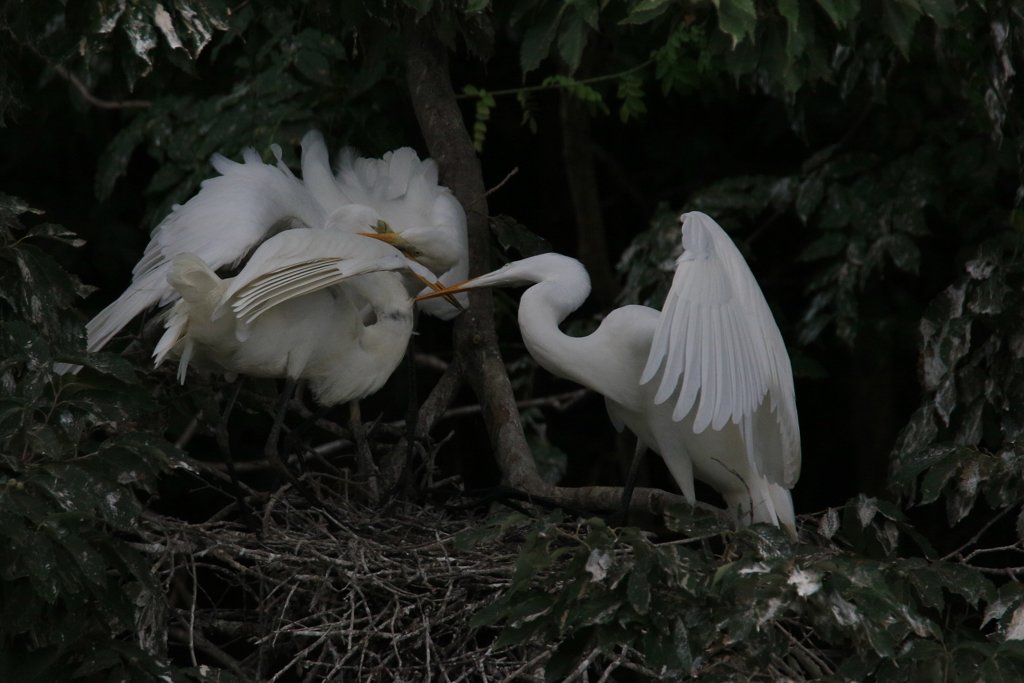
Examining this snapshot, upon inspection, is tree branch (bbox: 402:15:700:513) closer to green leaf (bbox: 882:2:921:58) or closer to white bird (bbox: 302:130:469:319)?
white bird (bbox: 302:130:469:319)

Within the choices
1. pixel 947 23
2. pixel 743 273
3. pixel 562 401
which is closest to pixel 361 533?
pixel 743 273

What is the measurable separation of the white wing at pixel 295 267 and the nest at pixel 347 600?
1.52ft

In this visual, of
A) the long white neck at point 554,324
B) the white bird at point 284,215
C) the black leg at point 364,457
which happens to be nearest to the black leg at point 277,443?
the black leg at point 364,457

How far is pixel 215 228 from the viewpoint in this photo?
3.42 m

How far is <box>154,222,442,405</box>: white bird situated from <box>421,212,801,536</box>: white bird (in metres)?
0.24

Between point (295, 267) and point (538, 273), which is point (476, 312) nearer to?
point (538, 273)

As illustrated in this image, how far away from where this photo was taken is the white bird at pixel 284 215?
3414mm

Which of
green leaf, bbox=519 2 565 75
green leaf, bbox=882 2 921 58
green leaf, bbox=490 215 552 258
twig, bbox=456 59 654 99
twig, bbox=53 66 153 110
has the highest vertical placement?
green leaf, bbox=882 2 921 58

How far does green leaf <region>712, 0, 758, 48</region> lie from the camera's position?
111 inches

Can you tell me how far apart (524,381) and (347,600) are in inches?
78.7

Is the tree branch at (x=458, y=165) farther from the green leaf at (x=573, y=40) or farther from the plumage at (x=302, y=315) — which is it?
the green leaf at (x=573, y=40)

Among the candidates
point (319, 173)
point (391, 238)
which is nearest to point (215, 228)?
point (391, 238)

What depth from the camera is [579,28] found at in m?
3.12

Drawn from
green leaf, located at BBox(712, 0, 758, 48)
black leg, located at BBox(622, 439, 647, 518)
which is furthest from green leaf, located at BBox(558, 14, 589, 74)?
black leg, located at BBox(622, 439, 647, 518)
